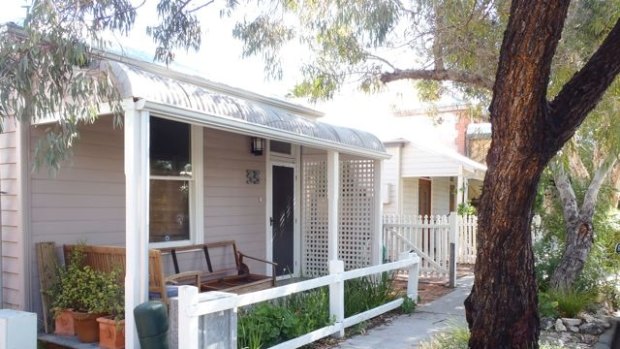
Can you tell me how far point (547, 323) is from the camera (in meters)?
6.84

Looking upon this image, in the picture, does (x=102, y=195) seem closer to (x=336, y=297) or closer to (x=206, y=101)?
(x=206, y=101)

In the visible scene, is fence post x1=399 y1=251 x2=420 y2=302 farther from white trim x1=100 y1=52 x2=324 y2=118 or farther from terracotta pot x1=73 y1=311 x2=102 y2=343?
terracotta pot x1=73 y1=311 x2=102 y2=343

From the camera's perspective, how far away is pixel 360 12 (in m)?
7.55

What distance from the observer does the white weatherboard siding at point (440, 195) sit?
17656 millimetres

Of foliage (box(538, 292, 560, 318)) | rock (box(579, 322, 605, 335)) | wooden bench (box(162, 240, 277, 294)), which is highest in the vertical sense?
wooden bench (box(162, 240, 277, 294))

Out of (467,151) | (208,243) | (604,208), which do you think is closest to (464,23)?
(604,208)

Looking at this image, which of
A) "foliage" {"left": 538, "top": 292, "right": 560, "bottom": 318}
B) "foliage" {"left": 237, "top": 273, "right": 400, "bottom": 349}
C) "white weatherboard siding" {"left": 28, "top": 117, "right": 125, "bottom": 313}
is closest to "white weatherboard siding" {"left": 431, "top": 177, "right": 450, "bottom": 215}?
"foliage" {"left": 237, "top": 273, "right": 400, "bottom": 349}

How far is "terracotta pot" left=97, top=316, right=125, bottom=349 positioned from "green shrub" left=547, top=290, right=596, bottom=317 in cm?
566

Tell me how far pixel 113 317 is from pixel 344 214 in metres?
5.50

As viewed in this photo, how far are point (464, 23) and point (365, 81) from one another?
183 cm

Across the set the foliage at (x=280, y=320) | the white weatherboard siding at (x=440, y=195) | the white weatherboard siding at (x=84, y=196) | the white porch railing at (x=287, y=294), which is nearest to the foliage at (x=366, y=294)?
the white porch railing at (x=287, y=294)

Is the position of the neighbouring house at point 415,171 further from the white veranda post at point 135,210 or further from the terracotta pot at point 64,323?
the white veranda post at point 135,210

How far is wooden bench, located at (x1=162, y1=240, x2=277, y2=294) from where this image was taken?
7078 millimetres

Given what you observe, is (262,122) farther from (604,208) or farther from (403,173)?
(403,173)
